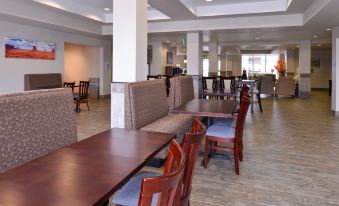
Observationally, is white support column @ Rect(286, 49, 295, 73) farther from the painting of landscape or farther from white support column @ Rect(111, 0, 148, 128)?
white support column @ Rect(111, 0, 148, 128)

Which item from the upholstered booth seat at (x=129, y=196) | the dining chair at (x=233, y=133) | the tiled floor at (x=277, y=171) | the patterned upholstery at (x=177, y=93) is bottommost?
the tiled floor at (x=277, y=171)

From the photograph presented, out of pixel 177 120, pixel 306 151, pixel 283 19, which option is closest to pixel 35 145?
pixel 177 120

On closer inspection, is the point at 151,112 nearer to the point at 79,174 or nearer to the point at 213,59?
the point at 79,174

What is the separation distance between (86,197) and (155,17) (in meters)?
7.97

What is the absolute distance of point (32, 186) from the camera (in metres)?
1.28

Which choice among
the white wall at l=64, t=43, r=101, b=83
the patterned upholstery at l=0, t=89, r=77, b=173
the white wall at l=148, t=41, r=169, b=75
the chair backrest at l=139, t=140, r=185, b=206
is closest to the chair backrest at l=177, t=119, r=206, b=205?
the chair backrest at l=139, t=140, r=185, b=206

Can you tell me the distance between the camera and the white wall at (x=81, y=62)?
468 inches

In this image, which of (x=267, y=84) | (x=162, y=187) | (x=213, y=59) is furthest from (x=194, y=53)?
(x=162, y=187)

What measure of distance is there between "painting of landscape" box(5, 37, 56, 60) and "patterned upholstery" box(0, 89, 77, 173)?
6.07m

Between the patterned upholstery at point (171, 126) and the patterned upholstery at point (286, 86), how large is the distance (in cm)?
934

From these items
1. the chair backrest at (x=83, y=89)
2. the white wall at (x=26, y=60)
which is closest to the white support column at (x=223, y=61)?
the white wall at (x=26, y=60)

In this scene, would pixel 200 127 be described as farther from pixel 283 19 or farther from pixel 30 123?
pixel 283 19

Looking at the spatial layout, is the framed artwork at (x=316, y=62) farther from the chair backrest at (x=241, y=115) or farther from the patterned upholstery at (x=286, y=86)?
the chair backrest at (x=241, y=115)

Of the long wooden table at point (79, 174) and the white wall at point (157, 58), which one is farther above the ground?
the white wall at point (157, 58)
